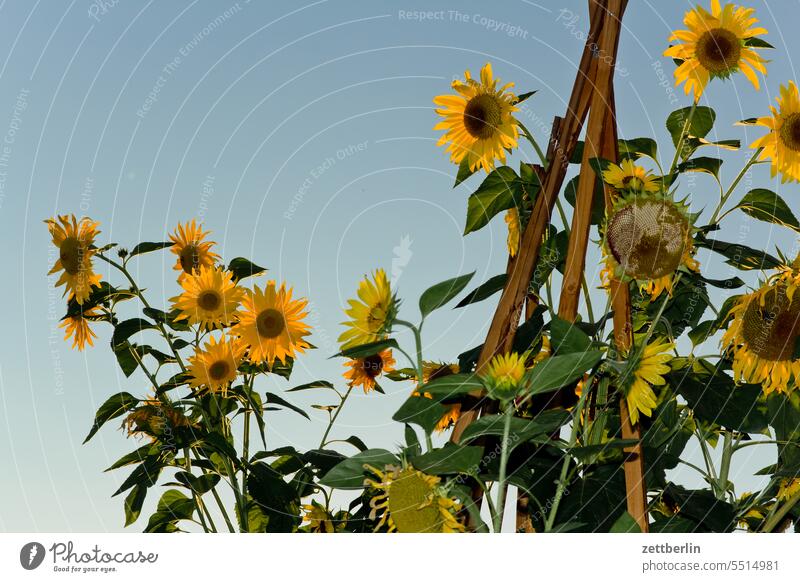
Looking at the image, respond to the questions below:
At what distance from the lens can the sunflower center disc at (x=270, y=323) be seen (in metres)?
0.68

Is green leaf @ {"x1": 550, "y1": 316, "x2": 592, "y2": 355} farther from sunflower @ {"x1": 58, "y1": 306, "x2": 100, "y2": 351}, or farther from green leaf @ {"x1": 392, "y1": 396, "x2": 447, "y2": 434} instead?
sunflower @ {"x1": 58, "y1": 306, "x2": 100, "y2": 351}

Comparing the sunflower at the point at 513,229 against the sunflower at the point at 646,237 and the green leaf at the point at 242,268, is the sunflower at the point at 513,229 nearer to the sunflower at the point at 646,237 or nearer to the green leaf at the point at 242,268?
the sunflower at the point at 646,237

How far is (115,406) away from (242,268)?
17 cm

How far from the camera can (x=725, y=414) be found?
1.76 ft

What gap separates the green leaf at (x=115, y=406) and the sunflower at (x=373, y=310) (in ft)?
1.02

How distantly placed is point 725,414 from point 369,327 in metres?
0.25

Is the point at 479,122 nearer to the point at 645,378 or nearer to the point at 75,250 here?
the point at 645,378

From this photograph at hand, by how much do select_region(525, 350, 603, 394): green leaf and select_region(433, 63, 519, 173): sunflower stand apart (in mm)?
238

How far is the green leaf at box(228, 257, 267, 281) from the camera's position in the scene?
72 cm

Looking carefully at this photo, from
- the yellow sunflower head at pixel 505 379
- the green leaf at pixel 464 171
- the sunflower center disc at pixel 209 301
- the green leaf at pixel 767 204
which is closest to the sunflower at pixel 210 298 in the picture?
the sunflower center disc at pixel 209 301
